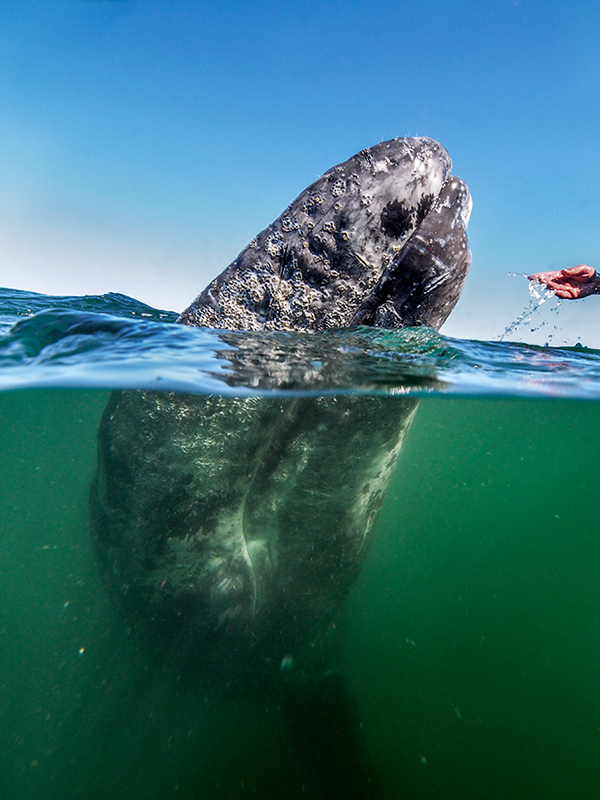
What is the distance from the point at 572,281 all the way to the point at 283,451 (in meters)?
3.46

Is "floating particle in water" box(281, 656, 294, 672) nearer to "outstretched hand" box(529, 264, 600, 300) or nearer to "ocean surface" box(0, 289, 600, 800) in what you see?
"ocean surface" box(0, 289, 600, 800)

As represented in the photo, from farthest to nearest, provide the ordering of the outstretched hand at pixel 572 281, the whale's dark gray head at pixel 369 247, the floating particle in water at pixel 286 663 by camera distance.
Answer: the floating particle in water at pixel 286 663 → the outstretched hand at pixel 572 281 → the whale's dark gray head at pixel 369 247

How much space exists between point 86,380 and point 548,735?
8.05 meters

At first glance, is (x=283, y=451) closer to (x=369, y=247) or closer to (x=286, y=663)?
(x=369, y=247)

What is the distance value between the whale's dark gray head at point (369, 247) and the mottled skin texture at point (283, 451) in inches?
0.4

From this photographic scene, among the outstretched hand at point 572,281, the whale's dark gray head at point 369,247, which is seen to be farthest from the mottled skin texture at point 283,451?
the outstretched hand at point 572,281

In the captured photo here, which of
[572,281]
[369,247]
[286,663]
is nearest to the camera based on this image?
[369,247]

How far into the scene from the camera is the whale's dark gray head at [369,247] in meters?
3.26

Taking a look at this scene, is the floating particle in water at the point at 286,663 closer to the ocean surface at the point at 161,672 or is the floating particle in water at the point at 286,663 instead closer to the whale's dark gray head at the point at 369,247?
the ocean surface at the point at 161,672

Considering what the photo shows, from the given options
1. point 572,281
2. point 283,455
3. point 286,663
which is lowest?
point 286,663

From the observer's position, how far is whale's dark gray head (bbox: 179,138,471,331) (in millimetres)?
3258

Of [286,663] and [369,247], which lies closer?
[369,247]

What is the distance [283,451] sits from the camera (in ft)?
13.6

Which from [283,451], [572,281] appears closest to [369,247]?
[283,451]
